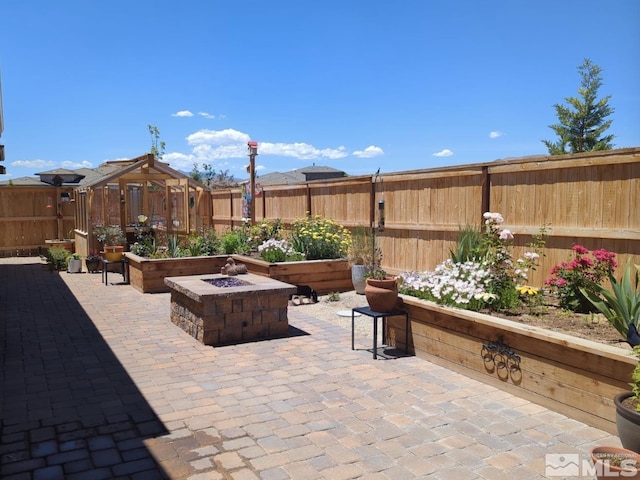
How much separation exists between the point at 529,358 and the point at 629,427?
1235 mm

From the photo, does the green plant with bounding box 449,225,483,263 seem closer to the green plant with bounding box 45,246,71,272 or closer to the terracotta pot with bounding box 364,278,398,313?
the terracotta pot with bounding box 364,278,398,313

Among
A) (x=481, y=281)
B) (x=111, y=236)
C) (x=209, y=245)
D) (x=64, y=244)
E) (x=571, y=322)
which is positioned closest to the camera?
(x=571, y=322)

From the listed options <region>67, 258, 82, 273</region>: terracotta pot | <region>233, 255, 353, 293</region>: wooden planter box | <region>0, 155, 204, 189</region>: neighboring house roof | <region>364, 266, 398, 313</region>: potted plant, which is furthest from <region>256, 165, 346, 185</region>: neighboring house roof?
<region>364, 266, 398, 313</region>: potted plant

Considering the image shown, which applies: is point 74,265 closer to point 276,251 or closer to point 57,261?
point 57,261

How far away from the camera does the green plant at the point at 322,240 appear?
369 inches

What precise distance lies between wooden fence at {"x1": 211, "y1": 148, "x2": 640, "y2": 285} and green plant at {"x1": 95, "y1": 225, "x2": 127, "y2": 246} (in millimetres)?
5198

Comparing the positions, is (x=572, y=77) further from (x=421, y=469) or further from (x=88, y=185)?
(x=421, y=469)

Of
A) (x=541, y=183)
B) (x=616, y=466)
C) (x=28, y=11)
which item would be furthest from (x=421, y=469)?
(x=28, y=11)

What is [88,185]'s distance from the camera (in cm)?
1267

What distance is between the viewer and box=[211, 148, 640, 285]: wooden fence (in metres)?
5.43

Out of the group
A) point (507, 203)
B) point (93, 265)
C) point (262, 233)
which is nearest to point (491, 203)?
point (507, 203)

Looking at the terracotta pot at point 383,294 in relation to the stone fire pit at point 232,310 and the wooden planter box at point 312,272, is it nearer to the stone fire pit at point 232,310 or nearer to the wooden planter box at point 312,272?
the stone fire pit at point 232,310

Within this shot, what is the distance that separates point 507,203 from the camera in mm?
6762

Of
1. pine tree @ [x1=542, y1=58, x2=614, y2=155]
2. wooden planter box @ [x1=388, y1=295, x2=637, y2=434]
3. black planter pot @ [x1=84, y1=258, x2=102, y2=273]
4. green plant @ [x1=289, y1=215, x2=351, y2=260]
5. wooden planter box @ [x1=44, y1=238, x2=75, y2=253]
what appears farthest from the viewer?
pine tree @ [x1=542, y1=58, x2=614, y2=155]
